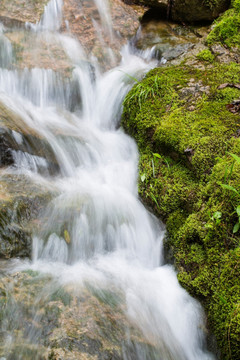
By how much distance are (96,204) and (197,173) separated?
135cm

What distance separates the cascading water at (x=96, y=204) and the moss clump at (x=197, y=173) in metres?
0.28

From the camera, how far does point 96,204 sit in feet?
12.9

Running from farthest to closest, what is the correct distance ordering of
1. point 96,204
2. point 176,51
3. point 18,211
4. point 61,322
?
point 176,51
point 96,204
point 18,211
point 61,322

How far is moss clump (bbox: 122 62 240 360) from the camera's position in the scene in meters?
2.76

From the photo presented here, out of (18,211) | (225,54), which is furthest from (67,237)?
(225,54)

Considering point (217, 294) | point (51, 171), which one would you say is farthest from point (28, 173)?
point (217, 294)

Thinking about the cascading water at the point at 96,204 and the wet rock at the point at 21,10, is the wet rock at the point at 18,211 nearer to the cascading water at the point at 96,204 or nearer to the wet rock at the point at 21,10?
the cascading water at the point at 96,204

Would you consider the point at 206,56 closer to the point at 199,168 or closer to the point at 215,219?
the point at 199,168

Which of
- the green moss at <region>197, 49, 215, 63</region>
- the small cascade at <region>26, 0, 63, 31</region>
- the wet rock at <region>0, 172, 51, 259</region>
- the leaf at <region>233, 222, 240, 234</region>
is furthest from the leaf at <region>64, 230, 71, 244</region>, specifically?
the small cascade at <region>26, 0, 63, 31</region>

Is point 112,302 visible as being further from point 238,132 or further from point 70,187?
point 238,132

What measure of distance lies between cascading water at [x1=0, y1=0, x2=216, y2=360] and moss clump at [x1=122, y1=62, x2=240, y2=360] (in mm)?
278

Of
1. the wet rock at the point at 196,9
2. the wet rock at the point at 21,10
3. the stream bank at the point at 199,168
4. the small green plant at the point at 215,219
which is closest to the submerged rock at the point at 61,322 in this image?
the stream bank at the point at 199,168

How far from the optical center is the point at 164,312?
9.89ft

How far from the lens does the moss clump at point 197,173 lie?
276 centimetres
